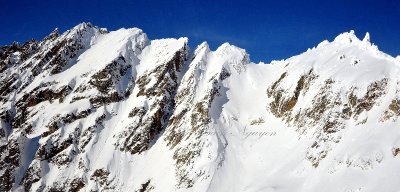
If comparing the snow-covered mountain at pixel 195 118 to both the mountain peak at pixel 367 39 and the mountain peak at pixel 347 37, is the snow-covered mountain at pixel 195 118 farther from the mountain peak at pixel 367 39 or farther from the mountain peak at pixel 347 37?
the mountain peak at pixel 367 39

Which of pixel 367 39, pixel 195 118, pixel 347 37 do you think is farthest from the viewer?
pixel 347 37

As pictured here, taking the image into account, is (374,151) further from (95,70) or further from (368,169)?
(95,70)

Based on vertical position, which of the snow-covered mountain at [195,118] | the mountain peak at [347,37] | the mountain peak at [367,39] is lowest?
the snow-covered mountain at [195,118]

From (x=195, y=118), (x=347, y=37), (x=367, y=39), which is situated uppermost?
(x=347, y=37)

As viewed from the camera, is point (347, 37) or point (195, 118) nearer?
point (195, 118)

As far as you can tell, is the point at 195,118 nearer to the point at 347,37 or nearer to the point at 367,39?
the point at 367,39

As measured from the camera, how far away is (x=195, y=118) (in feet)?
215

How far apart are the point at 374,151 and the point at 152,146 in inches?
1357

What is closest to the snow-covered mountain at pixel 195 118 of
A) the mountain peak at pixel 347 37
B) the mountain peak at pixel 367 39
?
the mountain peak at pixel 347 37

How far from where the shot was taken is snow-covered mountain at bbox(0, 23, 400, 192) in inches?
2000

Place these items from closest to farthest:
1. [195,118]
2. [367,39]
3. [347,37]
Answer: [195,118] → [367,39] → [347,37]

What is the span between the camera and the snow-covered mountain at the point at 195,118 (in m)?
50.8

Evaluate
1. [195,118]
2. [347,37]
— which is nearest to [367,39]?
[347,37]

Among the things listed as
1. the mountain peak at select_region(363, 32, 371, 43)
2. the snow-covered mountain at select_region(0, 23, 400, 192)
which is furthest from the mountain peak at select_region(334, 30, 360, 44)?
the mountain peak at select_region(363, 32, 371, 43)
